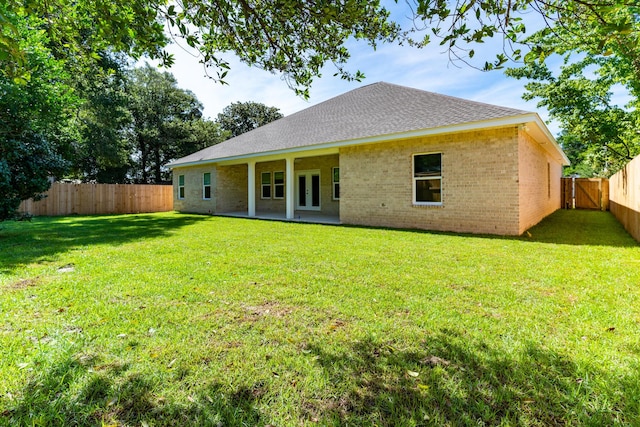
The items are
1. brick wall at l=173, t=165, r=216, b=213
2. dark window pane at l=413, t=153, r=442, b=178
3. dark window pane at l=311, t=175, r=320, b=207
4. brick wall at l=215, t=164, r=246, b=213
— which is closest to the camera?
dark window pane at l=413, t=153, r=442, b=178

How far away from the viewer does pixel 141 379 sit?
7.09 ft

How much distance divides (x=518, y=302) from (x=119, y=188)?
70.7 ft

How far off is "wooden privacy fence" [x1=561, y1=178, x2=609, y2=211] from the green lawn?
17596 mm

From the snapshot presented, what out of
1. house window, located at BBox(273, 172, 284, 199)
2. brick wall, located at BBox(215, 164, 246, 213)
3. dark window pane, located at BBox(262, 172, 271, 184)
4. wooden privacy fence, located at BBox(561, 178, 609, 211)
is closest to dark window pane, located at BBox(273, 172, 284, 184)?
house window, located at BBox(273, 172, 284, 199)

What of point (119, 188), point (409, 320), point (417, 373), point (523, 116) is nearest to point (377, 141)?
point (523, 116)

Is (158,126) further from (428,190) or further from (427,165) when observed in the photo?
(428,190)

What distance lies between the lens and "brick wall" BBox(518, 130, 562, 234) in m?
8.61

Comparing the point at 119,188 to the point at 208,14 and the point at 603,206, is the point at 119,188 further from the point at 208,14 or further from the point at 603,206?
the point at 603,206

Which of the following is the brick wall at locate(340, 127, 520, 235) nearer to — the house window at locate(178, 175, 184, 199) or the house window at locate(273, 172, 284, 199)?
the house window at locate(273, 172, 284, 199)

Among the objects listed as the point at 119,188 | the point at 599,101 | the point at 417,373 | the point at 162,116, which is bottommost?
the point at 417,373

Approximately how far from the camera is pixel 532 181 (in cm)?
1039

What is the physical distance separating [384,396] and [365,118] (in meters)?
11.6

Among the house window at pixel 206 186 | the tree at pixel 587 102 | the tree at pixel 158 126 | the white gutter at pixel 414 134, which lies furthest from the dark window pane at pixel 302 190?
the tree at pixel 158 126

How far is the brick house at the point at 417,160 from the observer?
8.39 meters
